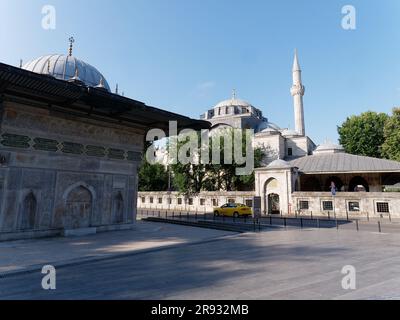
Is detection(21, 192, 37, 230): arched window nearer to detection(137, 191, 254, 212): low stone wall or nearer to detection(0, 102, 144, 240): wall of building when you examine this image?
detection(0, 102, 144, 240): wall of building

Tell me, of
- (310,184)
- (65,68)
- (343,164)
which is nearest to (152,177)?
(310,184)

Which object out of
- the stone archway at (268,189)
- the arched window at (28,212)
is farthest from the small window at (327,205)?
the arched window at (28,212)

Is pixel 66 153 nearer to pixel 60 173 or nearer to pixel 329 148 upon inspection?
pixel 60 173

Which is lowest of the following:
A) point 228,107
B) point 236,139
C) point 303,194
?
point 303,194

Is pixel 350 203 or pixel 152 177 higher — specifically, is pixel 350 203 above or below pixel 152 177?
below

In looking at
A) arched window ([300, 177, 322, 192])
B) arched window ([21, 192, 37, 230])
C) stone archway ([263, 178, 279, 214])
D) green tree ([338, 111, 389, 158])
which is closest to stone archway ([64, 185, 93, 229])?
arched window ([21, 192, 37, 230])

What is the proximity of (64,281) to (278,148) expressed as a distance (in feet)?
145

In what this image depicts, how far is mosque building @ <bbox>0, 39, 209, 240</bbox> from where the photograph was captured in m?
12.4

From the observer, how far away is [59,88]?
11.9 meters

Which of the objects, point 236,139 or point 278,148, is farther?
point 278,148

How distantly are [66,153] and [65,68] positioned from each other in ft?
39.4

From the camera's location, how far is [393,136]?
37500mm
